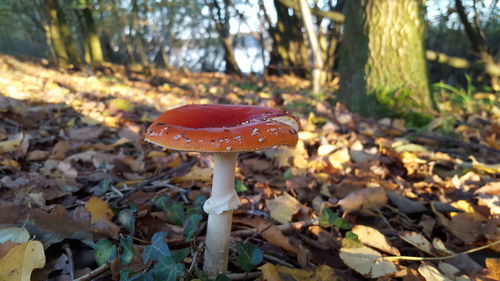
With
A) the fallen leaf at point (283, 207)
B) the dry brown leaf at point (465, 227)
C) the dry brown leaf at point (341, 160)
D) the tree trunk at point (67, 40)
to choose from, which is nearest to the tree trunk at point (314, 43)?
the dry brown leaf at point (341, 160)

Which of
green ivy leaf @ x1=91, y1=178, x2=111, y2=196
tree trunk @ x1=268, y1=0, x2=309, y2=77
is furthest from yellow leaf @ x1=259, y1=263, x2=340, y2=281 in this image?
tree trunk @ x1=268, y1=0, x2=309, y2=77

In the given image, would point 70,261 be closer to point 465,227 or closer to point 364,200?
point 364,200

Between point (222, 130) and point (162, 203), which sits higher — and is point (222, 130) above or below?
above

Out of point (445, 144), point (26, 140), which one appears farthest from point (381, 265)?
point (26, 140)

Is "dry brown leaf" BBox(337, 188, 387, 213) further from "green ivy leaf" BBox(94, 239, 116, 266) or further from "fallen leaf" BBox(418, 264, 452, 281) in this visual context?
"green ivy leaf" BBox(94, 239, 116, 266)

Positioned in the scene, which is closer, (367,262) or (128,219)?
(367,262)

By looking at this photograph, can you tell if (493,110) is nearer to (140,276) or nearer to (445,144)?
(445,144)

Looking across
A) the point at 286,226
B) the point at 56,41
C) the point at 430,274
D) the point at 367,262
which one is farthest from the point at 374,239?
the point at 56,41

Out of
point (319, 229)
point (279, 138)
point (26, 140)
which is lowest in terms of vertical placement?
point (319, 229)
